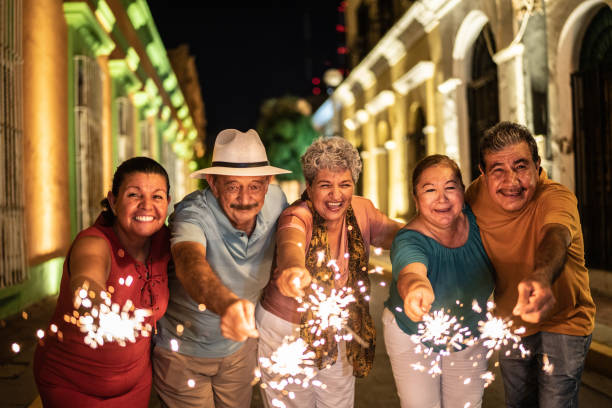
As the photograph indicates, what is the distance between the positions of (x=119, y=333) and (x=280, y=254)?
842 mm

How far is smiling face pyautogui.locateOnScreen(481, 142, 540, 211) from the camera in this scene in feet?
9.02

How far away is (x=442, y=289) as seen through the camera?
2.71 metres

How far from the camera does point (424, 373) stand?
275 centimetres

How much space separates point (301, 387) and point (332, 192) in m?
1.10

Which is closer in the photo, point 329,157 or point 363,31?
point 329,157

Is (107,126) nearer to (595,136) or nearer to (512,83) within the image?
(512,83)

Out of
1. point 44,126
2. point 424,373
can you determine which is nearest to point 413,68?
point 44,126

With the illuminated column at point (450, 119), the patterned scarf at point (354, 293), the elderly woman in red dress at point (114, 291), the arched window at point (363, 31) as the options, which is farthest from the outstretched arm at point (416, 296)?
the arched window at point (363, 31)

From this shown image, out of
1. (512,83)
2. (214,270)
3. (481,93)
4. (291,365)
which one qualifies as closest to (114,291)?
(214,270)

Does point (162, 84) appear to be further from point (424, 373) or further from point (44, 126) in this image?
point (424, 373)

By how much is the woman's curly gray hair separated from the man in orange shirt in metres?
0.72

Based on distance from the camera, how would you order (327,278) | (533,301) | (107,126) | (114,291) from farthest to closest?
(107,126)
(327,278)
(114,291)
(533,301)

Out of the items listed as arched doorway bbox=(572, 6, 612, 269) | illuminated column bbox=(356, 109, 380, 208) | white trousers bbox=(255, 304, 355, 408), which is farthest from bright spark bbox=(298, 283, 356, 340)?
illuminated column bbox=(356, 109, 380, 208)

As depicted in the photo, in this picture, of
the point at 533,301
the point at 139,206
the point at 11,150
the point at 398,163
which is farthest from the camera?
the point at 398,163
